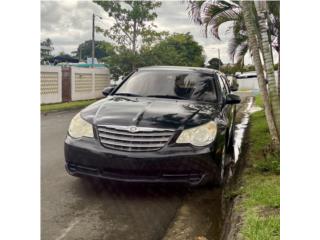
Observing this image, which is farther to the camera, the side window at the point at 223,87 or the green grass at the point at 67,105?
the side window at the point at 223,87

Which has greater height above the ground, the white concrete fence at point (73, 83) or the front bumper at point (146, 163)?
the white concrete fence at point (73, 83)

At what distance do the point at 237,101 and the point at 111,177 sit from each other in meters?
1.28

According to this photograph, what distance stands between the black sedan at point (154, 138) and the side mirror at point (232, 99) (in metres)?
0.25

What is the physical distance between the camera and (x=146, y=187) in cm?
341

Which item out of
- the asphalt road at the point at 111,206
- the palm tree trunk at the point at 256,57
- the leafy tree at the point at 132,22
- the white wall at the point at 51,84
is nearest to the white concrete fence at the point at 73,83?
the white wall at the point at 51,84

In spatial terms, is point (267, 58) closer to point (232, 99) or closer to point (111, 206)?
point (232, 99)

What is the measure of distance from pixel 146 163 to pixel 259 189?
0.78 m

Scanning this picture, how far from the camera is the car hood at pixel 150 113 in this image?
3326 mm

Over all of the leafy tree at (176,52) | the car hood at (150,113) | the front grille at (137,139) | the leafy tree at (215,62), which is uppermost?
the leafy tree at (176,52)

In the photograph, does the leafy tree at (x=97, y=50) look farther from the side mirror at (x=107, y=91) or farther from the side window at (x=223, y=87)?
the side window at (x=223, y=87)

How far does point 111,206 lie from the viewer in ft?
10.7

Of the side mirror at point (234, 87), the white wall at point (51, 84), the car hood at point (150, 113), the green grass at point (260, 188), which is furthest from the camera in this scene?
the side mirror at point (234, 87)
